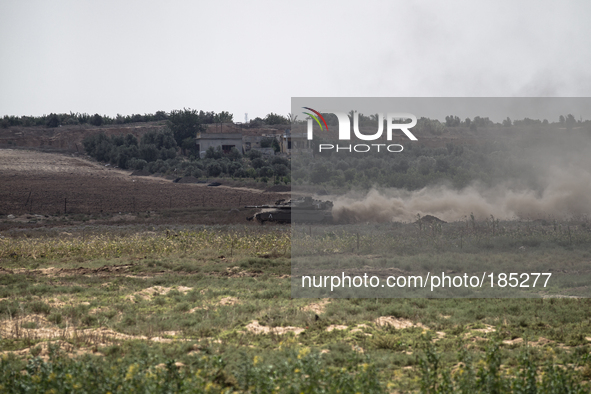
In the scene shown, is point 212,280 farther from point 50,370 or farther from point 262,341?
point 50,370

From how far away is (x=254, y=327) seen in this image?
11.5 meters

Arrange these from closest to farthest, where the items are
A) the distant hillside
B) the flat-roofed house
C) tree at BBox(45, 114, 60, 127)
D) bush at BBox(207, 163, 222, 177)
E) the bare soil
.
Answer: the bare soil < bush at BBox(207, 163, 222, 177) < the flat-roofed house < the distant hillside < tree at BBox(45, 114, 60, 127)

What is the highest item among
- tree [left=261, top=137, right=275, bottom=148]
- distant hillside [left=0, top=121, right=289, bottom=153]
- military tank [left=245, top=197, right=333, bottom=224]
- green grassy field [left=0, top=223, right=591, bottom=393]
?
distant hillside [left=0, top=121, right=289, bottom=153]

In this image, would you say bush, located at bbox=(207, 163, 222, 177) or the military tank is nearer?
the military tank

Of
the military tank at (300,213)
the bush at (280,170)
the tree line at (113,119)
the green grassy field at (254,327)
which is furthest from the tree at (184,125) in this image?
the green grassy field at (254,327)

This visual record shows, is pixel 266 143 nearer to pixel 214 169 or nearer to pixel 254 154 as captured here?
pixel 254 154

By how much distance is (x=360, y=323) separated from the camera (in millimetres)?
11953

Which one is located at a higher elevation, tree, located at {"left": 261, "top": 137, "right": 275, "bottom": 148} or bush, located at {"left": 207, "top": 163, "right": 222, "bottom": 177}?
tree, located at {"left": 261, "top": 137, "right": 275, "bottom": 148}

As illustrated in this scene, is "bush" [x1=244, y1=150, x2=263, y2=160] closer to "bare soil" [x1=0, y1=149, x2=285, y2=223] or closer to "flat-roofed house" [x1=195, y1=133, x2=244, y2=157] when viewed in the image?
"flat-roofed house" [x1=195, y1=133, x2=244, y2=157]

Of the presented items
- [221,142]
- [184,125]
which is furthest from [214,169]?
[184,125]

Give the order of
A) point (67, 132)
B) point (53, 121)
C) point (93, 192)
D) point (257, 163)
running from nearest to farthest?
point (93, 192), point (257, 163), point (67, 132), point (53, 121)

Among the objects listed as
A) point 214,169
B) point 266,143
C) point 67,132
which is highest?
point 67,132

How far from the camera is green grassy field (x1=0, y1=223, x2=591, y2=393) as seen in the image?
7.18m

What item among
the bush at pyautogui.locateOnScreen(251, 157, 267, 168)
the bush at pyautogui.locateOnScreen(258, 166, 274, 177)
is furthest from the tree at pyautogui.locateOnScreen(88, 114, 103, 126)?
the bush at pyautogui.locateOnScreen(258, 166, 274, 177)
